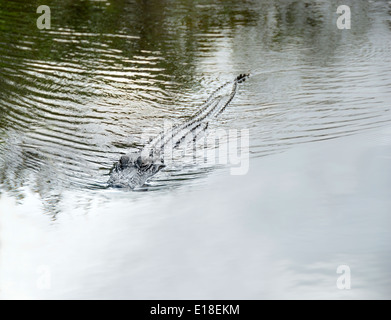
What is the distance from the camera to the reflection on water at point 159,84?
23.9ft

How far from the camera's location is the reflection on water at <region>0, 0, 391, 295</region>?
7.27 meters

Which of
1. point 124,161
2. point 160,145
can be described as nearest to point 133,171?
point 124,161

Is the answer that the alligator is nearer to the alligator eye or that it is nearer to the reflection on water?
the alligator eye

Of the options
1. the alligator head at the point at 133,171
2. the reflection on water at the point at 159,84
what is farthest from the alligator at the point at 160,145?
the reflection on water at the point at 159,84

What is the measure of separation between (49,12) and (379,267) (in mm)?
13051

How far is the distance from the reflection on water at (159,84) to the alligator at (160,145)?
0.51 feet

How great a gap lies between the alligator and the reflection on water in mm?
154

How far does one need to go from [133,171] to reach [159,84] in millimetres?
3724

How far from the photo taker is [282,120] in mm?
8859

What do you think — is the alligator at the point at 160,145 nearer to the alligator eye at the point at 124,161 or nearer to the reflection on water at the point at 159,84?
the alligator eye at the point at 124,161
